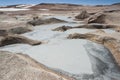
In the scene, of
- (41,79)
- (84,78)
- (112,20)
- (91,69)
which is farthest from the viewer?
(112,20)

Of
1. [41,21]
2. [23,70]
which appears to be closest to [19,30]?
[41,21]

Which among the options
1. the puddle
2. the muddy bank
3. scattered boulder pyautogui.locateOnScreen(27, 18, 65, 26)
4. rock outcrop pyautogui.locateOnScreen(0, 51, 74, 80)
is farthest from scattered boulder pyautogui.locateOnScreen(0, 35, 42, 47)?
scattered boulder pyautogui.locateOnScreen(27, 18, 65, 26)

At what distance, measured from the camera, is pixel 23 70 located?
460cm

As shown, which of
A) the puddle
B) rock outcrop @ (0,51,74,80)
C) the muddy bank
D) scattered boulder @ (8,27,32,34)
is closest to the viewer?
rock outcrop @ (0,51,74,80)

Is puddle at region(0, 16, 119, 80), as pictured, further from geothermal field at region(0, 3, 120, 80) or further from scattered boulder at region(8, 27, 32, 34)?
scattered boulder at region(8, 27, 32, 34)

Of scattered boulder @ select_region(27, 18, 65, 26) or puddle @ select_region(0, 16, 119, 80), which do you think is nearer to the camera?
puddle @ select_region(0, 16, 119, 80)

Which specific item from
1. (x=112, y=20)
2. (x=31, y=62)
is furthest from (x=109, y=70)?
(x=112, y=20)

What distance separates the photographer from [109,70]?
17.7 ft

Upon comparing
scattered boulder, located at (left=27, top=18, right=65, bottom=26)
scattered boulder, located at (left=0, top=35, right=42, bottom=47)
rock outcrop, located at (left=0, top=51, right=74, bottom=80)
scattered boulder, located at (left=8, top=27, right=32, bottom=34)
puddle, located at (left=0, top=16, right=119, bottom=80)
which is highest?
rock outcrop, located at (left=0, top=51, right=74, bottom=80)

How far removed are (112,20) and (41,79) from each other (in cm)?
854

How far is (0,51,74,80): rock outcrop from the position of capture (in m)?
4.39

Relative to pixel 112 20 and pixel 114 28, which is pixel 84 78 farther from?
pixel 112 20

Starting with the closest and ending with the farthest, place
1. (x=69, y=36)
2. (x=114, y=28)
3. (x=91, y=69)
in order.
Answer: (x=91, y=69) → (x=69, y=36) → (x=114, y=28)

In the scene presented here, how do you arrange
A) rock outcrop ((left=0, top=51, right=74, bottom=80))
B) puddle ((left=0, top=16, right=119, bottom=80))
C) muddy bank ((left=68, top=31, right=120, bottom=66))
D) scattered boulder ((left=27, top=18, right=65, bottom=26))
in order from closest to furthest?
rock outcrop ((left=0, top=51, right=74, bottom=80)) < puddle ((left=0, top=16, right=119, bottom=80)) < muddy bank ((left=68, top=31, right=120, bottom=66)) < scattered boulder ((left=27, top=18, right=65, bottom=26))
